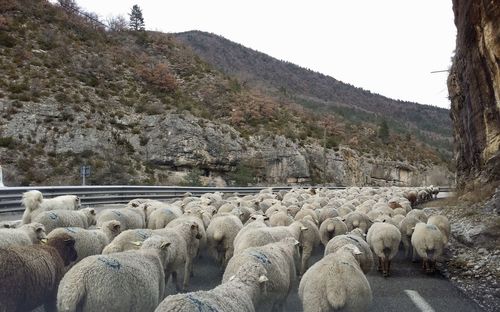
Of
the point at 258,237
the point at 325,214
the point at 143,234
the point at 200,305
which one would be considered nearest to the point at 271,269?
the point at 258,237

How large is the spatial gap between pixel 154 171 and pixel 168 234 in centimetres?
2447

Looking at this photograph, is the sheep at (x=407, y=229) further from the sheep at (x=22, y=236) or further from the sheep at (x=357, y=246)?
the sheep at (x=22, y=236)

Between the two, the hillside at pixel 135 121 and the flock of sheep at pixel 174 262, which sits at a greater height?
the hillside at pixel 135 121

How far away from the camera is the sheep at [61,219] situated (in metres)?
8.56

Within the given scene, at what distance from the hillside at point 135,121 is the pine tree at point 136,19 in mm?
6412

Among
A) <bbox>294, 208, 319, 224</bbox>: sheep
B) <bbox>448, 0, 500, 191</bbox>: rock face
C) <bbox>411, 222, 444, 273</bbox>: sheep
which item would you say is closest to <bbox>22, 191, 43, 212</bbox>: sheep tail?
<bbox>294, 208, 319, 224</bbox>: sheep

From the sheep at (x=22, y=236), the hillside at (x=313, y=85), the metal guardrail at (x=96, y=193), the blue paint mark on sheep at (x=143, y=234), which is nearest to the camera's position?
the sheep at (x=22, y=236)

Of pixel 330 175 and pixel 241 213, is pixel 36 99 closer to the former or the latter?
pixel 241 213

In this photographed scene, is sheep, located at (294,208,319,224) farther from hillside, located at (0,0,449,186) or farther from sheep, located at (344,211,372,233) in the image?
hillside, located at (0,0,449,186)

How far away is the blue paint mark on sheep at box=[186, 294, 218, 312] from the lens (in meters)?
3.71

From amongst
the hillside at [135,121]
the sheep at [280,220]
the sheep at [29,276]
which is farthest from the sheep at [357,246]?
the hillside at [135,121]

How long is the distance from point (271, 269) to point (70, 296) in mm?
2537

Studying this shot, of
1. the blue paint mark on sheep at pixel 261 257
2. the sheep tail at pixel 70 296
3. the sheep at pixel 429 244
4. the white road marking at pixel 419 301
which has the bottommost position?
the white road marking at pixel 419 301

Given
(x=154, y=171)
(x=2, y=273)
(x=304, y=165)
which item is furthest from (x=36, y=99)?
(x=2, y=273)
